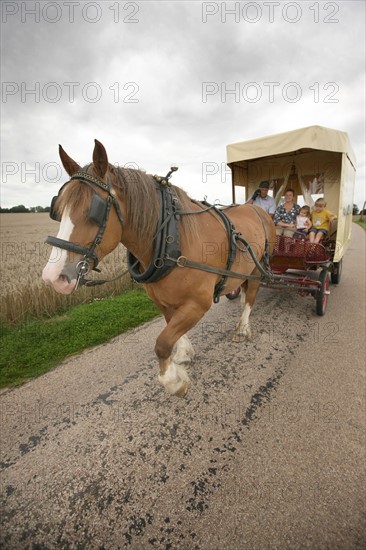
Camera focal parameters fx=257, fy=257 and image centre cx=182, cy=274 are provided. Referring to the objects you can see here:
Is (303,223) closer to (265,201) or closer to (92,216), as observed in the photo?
(265,201)

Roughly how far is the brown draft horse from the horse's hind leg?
2.75ft

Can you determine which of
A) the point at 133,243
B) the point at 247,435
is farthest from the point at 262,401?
the point at 133,243

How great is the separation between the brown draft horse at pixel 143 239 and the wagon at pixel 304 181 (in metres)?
1.51

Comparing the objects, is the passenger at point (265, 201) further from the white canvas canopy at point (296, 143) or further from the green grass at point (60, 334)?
the green grass at point (60, 334)

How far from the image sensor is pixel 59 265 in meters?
1.42

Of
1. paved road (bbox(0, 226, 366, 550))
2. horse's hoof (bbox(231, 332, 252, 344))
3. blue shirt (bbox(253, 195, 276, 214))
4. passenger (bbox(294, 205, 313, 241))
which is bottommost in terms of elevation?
paved road (bbox(0, 226, 366, 550))

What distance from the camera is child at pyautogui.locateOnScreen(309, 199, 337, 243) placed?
4547 mm

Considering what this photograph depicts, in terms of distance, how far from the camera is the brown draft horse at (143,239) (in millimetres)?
1475

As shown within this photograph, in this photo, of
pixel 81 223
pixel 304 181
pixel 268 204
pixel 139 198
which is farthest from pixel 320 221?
pixel 81 223

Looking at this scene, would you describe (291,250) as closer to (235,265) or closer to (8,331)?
(235,265)

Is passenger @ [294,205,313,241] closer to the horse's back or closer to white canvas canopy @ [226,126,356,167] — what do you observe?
the horse's back

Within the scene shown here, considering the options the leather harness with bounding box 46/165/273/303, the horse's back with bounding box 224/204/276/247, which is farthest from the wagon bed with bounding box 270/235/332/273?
the leather harness with bounding box 46/165/273/303

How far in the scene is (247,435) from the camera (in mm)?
1938

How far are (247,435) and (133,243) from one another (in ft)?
5.49
